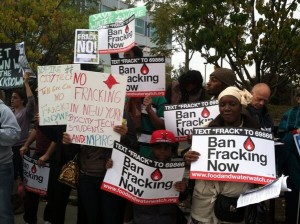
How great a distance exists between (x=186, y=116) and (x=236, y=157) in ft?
4.44

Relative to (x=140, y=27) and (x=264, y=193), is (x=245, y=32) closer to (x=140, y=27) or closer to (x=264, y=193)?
(x=264, y=193)

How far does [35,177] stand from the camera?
5742 millimetres

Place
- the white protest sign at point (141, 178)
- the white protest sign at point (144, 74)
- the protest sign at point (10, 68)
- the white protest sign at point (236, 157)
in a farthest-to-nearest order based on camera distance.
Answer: the protest sign at point (10, 68) < the white protest sign at point (144, 74) < the white protest sign at point (141, 178) < the white protest sign at point (236, 157)

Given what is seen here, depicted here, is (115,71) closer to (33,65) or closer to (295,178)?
(295,178)

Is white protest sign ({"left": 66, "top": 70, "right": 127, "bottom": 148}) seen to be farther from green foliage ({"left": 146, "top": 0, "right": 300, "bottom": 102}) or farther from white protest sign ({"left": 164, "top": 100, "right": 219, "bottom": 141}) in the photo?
green foliage ({"left": 146, "top": 0, "right": 300, "bottom": 102})

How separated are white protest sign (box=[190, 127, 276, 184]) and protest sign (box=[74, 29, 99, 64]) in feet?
8.28

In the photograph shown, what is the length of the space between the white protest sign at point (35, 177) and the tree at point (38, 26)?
8566 millimetres

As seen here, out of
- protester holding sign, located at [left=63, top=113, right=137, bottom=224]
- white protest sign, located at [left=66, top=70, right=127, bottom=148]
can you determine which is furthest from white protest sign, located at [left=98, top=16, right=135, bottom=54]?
protester holding sign, located at [left=63, top=113, right=137, bottom=224]

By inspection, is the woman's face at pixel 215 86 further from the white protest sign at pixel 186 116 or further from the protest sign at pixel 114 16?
the protest sign at pixel 114 16

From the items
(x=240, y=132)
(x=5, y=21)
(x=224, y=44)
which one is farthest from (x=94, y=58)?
(x=5, y=21)

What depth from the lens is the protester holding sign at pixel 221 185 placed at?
352 cm

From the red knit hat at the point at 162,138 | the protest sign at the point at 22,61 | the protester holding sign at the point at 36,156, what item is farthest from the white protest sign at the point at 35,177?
the red knit hat at the point at 162,138

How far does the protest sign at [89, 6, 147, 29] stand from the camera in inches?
227

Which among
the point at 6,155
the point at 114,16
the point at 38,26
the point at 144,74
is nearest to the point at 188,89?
the point at 144,74
